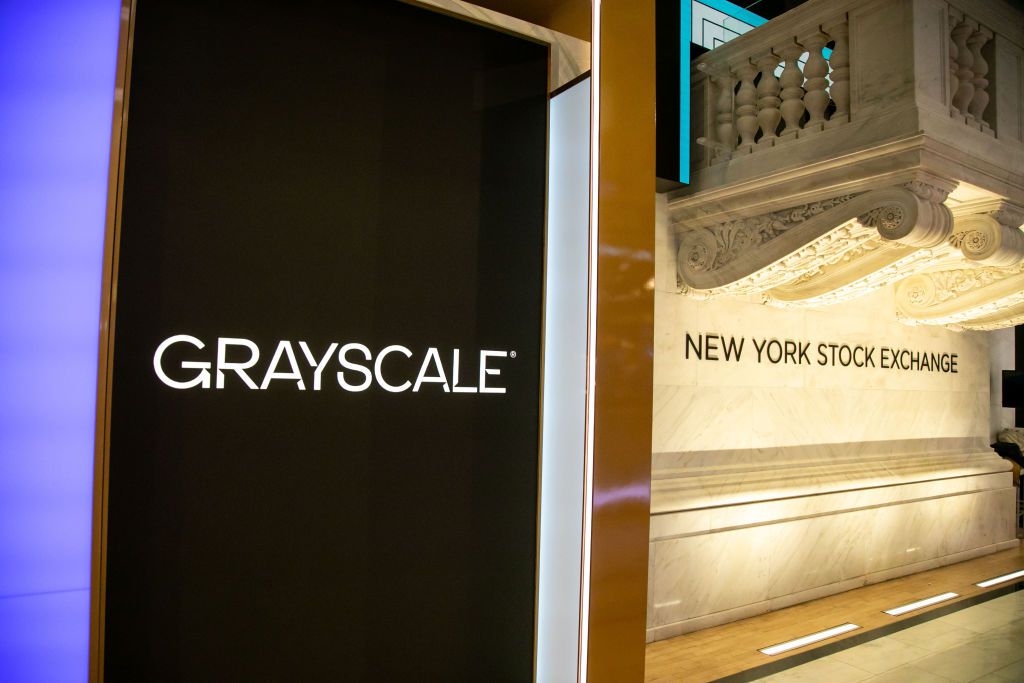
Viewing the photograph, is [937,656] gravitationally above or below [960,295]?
below

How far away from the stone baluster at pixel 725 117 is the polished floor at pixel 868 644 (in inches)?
123

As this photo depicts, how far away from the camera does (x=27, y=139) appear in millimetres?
1597

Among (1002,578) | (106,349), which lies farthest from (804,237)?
(1002,578)

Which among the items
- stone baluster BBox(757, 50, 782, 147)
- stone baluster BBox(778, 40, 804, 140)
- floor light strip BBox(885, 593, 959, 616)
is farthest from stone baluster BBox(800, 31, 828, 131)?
floor light strip BBox(885, 593, 959, 616)

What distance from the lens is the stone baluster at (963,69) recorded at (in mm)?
3457

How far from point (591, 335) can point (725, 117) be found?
2860 mm

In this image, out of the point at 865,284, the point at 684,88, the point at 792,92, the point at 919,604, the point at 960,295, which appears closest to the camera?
the point at 792,92

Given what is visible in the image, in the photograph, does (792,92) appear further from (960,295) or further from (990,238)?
(960,295)

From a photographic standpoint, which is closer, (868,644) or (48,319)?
(48,319)

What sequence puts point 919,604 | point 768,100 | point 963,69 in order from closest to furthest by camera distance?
point 963,69
point 768,100
point 919,604

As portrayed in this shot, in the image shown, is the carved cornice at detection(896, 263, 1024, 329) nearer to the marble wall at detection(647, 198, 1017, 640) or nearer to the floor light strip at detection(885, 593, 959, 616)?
the marble wall at detection(647, 198, 1017, 640)

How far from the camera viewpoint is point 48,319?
1587 mm

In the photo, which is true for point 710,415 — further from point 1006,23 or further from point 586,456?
point 1006,23

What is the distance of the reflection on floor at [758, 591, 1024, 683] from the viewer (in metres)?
3.30
